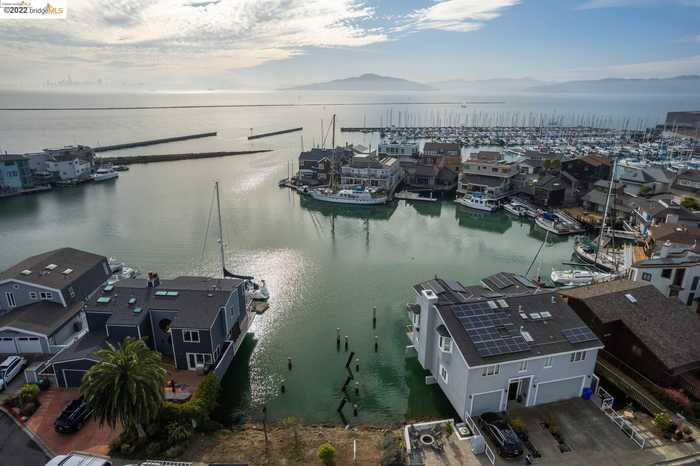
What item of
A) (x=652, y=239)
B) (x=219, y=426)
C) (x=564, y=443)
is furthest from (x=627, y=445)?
(x=652, y=239)

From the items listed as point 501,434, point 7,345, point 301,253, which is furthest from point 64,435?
point 301,253

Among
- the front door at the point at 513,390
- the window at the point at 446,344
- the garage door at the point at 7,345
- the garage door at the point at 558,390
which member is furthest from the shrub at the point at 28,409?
the garage door at the point at 558,390

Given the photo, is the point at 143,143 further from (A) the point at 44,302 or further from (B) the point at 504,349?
(B) the point at 504,349

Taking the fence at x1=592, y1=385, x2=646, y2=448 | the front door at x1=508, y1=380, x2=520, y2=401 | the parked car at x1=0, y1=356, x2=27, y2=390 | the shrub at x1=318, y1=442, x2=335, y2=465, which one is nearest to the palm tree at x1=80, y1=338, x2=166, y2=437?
the shrub at x1=318, y1=442, x2=335, y2=465

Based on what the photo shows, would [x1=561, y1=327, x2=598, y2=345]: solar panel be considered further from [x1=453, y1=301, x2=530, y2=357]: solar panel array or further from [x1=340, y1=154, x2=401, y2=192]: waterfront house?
[x1=340, y1=154, x2=401, y2=192]: waterfront house

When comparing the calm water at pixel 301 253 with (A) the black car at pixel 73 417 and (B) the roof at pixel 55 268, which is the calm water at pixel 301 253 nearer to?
(A) the black car at pixel 73 417
